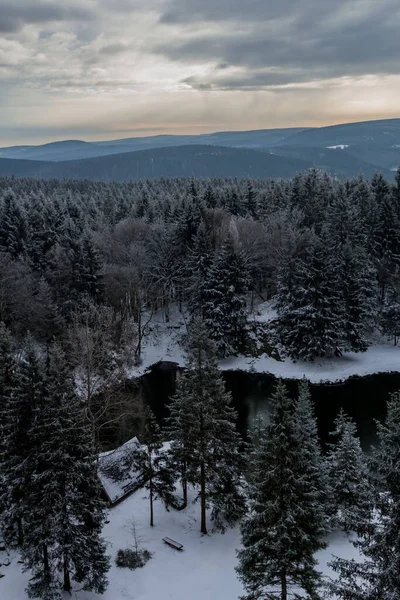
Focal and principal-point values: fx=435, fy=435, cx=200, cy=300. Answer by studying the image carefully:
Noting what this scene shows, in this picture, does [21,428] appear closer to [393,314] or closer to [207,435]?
[207,435]

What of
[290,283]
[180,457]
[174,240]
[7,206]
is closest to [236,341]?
[290,283]

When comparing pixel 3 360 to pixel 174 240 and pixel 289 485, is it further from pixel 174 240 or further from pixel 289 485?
pixel 174 240

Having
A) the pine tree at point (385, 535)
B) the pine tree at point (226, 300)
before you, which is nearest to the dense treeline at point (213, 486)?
the pine tree at point (385, 535)

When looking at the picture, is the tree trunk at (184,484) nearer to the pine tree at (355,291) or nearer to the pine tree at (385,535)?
the pine tree at (385,535)

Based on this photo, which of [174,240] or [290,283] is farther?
[174,240]

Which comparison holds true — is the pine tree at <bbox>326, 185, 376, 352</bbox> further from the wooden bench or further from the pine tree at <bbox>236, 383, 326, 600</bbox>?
the pine tree at <bbox>236, 383, 326, 600</bbox>

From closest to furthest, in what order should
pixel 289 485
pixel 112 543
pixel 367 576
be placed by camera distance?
pixel 367 576 → pixel 289 485 → pixel 112 543

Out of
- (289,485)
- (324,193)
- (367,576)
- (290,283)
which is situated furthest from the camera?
(324,193)

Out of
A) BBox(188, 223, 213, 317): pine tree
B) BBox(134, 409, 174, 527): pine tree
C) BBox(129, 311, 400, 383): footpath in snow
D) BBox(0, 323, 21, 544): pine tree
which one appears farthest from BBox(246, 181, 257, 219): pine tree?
BBox(0, 323, 21, 544): pine tree
